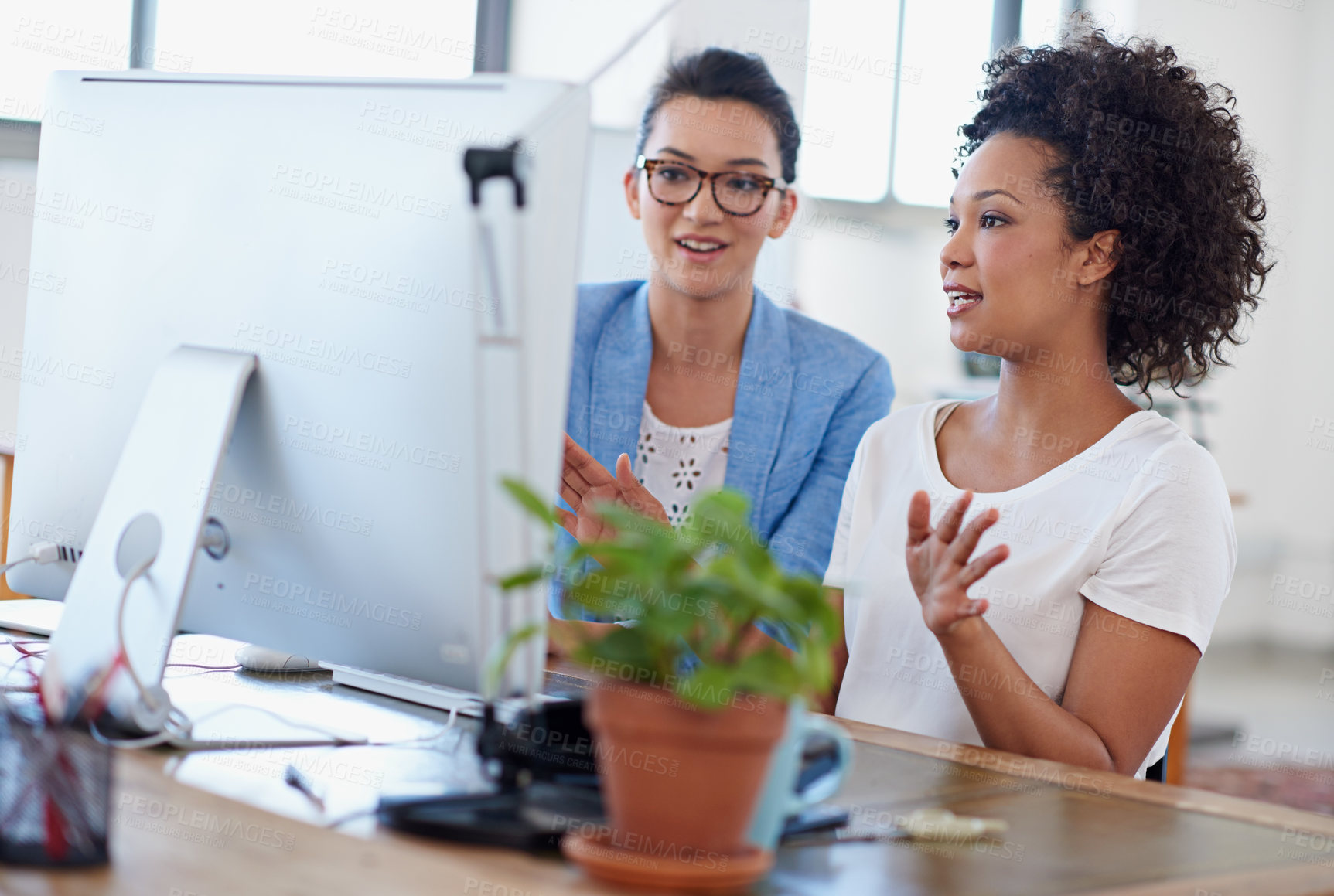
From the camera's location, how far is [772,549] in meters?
1.86

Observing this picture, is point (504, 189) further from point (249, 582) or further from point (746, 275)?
point (746, 275)

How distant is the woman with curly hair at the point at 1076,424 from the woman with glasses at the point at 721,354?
0.95 feet

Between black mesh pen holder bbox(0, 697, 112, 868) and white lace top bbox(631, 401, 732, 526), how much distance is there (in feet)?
4.27

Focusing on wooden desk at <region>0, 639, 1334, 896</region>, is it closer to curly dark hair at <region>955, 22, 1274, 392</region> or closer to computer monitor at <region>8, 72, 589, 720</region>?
computer monitor at <region>8, 72, 589, 720</region>

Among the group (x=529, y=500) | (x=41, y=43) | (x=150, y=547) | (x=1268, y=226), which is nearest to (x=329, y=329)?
(x=150, y=547)

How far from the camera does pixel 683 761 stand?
0.63m

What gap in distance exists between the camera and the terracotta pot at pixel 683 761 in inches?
24.8

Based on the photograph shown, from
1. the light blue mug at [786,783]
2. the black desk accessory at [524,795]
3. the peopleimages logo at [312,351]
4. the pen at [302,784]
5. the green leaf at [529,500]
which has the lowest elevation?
the pen at [302,784]

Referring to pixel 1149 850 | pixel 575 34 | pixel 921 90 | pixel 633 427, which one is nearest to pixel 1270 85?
pixel 921 90

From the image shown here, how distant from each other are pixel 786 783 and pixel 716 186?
1.43 m

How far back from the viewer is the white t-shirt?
1.30m

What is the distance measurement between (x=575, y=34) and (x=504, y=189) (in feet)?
11.4

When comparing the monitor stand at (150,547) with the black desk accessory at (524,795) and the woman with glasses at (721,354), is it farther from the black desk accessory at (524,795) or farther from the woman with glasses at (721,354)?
the woman with glasses at (721,354)

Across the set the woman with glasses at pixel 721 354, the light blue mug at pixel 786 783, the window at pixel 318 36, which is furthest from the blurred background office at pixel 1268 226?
the light blue mug at pixel 786 783
